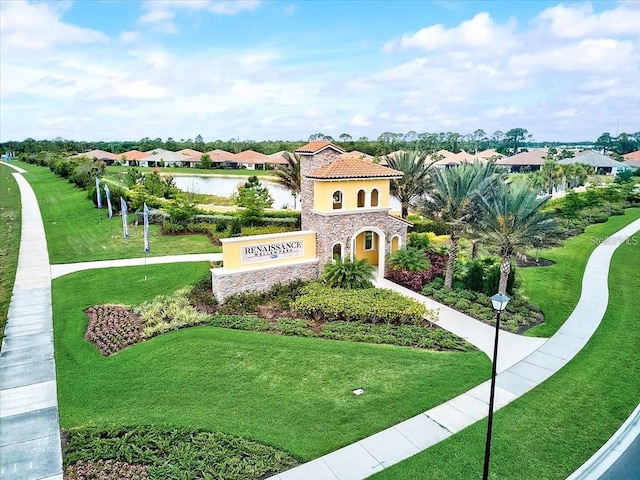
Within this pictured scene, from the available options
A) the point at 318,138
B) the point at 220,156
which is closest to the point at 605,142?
the point at 318,138

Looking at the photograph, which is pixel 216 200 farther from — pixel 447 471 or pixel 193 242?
pixel 447 471

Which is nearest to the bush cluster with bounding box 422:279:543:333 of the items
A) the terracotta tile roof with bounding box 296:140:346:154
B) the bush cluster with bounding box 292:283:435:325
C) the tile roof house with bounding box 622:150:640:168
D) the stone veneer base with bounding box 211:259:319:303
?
the bush cluster with bounding box 292:283:435:325

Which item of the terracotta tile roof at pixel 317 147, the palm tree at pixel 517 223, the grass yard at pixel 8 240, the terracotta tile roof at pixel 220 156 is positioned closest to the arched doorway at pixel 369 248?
the terracotta tile roof at pixel 317 147

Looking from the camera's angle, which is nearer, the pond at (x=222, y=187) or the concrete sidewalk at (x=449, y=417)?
the concrete sidewalk at (x=449, y=417)

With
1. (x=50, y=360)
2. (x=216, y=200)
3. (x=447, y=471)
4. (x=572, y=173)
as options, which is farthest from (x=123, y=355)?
(x=572, y=173)

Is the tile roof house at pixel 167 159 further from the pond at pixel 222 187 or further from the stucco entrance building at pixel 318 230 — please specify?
the stucco entrance building at pixel 318 230
